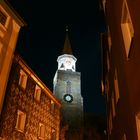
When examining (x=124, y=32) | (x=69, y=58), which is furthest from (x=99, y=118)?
(x=124, y=32)

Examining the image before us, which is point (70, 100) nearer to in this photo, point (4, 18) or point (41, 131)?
point (41, 131)

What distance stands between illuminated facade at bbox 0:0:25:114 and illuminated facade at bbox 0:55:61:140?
175 cm

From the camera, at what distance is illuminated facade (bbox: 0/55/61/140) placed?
51.6ft

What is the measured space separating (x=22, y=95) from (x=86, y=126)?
3012 cm

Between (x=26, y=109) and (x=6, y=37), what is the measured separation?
6616mm

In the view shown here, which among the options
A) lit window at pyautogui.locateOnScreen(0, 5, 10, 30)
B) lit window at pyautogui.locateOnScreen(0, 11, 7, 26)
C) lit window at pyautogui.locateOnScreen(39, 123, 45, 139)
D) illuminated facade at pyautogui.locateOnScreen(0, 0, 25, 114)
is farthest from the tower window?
lit window at pyautogui.locateOnScreen(0, 11, 7, 26)

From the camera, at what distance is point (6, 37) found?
15133 millimetres

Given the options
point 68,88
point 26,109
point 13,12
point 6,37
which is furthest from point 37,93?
point 68,88

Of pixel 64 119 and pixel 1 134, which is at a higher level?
pixel 64 119

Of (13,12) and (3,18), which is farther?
(13,12)

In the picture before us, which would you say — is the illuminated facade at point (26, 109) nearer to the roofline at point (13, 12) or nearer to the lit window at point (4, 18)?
the roofline at point (13, 12)

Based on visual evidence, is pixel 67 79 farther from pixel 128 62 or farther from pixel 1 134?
pixel 128 62

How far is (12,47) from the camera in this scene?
15.9 meters

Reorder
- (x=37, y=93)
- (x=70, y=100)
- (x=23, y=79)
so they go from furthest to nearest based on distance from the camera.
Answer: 1. (x=70, y=100)
2. (x=37, y=93)
3. (x=23, y=79)
